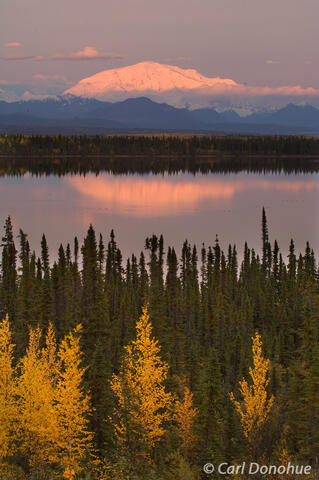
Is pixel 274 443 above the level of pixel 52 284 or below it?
below

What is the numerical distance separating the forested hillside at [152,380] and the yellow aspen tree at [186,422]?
0.15 m

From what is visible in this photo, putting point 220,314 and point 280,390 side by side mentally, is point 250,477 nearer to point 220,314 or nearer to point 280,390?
point 280,390

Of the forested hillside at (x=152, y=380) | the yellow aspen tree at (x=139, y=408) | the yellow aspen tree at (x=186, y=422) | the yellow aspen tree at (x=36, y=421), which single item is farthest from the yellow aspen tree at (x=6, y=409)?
the yellow aspen tree at (x=186, y=422)

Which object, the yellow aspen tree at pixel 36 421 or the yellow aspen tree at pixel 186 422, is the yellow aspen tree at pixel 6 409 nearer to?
the yellow aspen tree at pixel 36 421

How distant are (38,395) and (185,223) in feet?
492

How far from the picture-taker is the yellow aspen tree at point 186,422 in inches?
2065

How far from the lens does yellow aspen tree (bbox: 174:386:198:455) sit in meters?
52.4

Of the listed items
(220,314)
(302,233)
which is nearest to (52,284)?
(220,314)

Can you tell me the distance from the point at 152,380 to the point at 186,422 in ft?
22.8

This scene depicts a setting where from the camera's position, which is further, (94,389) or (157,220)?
(157,220)

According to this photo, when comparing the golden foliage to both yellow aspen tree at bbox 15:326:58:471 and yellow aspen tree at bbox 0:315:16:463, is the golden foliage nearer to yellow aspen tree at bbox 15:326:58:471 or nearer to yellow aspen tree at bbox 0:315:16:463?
yellow aspen tree at bbox 15:326:58:471

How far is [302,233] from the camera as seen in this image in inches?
6895

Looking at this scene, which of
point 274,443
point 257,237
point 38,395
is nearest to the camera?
point 38,395

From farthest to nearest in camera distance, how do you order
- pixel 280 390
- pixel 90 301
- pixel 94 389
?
pixel 90 301
pixel 280 390
pixel 94 389
